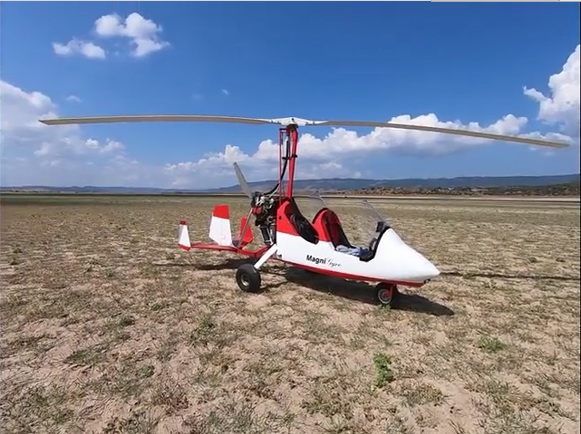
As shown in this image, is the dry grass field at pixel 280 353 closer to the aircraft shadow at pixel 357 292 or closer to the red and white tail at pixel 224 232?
the aircraft shadow at pixel 357 292

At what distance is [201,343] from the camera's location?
4.52 meters

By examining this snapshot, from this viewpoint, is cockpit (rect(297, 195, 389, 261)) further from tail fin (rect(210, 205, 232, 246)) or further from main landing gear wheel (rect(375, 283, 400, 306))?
tail fin (rect(210, 205, 232, 246))

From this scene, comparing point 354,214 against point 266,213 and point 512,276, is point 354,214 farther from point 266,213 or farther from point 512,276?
point 512,276

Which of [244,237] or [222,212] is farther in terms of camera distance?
[222,212]

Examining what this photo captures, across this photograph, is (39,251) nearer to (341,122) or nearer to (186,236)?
(186,236)

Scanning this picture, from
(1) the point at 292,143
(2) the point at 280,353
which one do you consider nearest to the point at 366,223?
(1) the point at 292,143

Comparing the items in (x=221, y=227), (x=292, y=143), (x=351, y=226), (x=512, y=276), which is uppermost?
(x=292, y=143)

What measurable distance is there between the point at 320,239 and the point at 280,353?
7.91 ft

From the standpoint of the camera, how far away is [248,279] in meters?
6.48

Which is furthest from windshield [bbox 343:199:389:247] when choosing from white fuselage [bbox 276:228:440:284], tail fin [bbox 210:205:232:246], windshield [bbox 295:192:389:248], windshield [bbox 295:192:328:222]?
tail fin [bbox 210:205:232:246]

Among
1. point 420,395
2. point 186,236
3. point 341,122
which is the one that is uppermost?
point 341,122

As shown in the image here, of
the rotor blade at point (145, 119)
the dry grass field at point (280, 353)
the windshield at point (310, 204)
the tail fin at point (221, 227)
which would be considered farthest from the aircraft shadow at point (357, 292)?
the rotor blade at point (145, 119)

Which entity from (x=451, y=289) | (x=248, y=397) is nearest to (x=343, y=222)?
(x=451, y=289)

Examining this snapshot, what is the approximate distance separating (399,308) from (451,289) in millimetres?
1898
